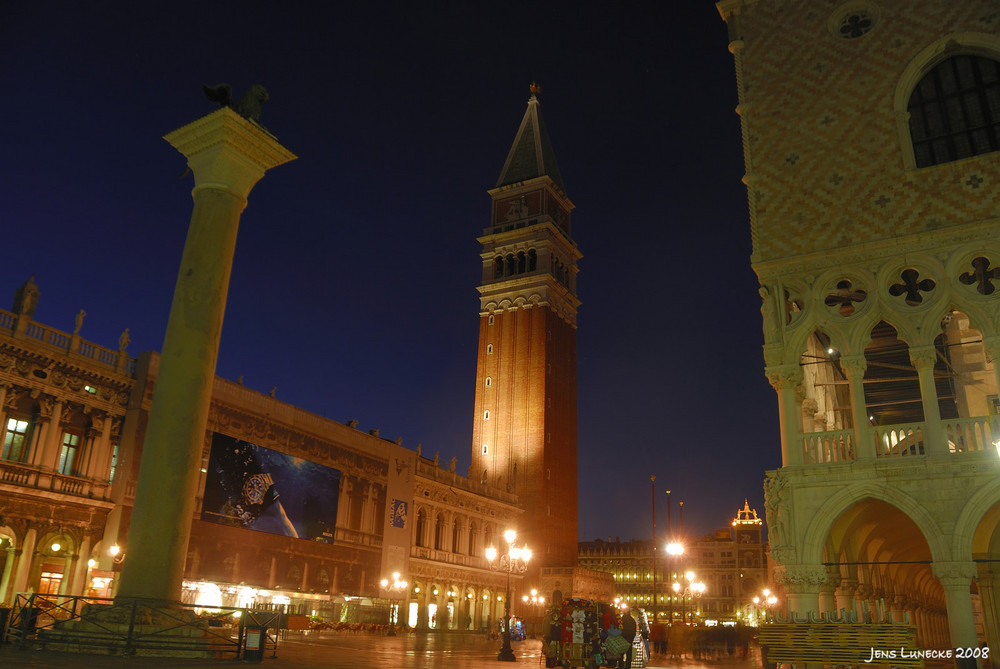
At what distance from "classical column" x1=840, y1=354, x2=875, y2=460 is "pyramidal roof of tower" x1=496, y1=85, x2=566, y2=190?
50.4 metres

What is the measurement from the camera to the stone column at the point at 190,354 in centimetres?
1172

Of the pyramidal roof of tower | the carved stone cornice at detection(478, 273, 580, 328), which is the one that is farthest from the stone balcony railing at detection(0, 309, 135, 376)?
the pyramidal roof of tower

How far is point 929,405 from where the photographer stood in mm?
14586

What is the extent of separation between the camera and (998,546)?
15492 mm

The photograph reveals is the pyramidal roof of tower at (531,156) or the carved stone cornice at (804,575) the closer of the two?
the carved stone cornice at (804,575)

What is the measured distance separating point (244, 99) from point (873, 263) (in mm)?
13054

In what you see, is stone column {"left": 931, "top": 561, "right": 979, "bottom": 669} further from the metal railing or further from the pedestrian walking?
the metal railing

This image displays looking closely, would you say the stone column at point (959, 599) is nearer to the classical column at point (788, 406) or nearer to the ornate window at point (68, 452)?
the classical column at point (788, 406)

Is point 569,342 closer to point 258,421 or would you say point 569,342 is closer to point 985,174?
point 258,421

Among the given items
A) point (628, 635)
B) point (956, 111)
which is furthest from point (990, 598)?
point (956, 111)

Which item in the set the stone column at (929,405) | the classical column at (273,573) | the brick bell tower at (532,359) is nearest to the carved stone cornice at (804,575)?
the stone column at (929,405)

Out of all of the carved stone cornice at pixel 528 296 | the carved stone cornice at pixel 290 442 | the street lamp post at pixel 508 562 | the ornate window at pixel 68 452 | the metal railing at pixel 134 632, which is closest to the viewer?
the metal railing at pixel 134 632

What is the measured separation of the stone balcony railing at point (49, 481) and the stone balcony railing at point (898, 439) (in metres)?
21.7

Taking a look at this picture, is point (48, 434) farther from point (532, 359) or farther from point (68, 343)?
point (532, 359)
